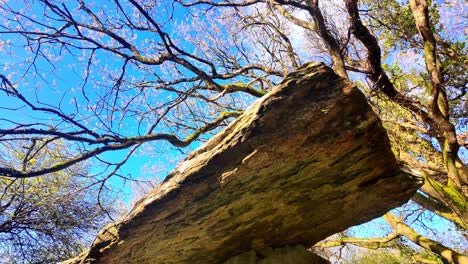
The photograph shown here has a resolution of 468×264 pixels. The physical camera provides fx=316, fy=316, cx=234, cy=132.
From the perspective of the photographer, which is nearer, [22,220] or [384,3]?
[384,3]

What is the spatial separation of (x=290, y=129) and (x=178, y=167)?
4.01 ft

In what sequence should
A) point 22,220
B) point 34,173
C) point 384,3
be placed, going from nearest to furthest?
point 34,173
point 384,3
point 22,220

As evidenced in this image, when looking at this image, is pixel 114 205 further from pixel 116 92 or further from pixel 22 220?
pixel 116 92

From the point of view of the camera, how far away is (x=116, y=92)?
17.6 ft

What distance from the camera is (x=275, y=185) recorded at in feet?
9.80

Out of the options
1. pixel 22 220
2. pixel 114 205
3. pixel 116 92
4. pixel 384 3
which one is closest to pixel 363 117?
pixel 116 92

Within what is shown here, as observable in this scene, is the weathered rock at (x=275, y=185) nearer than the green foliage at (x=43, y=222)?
Yes

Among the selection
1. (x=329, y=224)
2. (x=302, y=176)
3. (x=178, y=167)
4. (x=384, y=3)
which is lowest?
(x=329, y=224)

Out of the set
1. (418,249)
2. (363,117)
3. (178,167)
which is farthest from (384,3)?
(178,167)

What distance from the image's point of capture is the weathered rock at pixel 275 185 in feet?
8.33

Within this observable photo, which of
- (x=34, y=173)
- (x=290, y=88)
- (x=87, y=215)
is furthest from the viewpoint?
(x=87, y=215)

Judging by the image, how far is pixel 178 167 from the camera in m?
3.14

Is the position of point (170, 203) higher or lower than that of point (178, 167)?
lower

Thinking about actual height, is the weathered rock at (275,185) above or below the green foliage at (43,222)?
below
